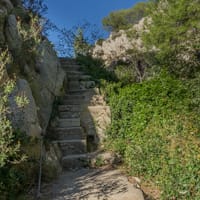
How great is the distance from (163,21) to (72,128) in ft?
20.6

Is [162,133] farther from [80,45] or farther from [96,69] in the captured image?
[80,45]

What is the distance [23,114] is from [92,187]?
1.71 m

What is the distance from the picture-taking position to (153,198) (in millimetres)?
4570

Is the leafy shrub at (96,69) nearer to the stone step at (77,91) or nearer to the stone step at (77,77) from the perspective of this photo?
the stone step at (77,77)

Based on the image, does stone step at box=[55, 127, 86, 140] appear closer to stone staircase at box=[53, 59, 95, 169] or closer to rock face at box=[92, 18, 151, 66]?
stone staircase at box=[53, 59, 95, 169]

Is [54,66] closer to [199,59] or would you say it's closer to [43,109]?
[43,109]

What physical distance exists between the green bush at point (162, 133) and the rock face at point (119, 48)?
6587 millimetres

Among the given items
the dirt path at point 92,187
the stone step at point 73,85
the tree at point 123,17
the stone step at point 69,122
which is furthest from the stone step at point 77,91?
the tree at point 123,17

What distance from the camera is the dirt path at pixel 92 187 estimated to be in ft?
14.6

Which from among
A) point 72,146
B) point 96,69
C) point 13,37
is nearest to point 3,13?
point 13,37

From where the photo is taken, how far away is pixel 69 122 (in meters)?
7.58

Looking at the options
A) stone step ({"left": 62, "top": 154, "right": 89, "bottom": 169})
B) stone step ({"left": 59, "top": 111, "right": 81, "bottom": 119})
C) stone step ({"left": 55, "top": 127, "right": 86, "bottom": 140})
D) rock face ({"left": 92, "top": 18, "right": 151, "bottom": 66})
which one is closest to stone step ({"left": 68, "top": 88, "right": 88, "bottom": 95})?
stone step ({"left": 59, "top": 111, "right": 81, "bottom": 119})

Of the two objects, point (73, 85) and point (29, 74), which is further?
point (73, 85)

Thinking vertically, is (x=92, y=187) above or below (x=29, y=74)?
below
